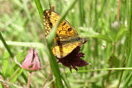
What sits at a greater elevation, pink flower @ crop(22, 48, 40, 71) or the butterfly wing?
the butterfly wing

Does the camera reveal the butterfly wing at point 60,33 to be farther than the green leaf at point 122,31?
No

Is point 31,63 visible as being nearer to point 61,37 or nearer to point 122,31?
point 61,37

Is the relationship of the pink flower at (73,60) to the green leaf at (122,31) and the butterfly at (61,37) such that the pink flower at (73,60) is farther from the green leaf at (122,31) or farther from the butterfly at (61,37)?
the green leaf at (122,31)

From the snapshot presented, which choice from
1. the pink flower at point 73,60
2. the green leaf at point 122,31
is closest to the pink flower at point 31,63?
the pink flower at point 73,60

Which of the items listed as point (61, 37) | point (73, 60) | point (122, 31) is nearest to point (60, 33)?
point (61, 37)

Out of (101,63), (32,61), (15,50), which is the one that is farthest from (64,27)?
(15,50)

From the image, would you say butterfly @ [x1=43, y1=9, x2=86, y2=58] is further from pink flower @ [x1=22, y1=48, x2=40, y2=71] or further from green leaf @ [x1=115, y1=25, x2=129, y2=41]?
green leaf @ [x1=115, y1=25, x2=129, y2=41]

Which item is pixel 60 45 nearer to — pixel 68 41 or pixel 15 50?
pixel 68 41

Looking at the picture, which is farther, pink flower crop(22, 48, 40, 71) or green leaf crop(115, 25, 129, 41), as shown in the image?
green leaf crop(115, 25, 129, 41)

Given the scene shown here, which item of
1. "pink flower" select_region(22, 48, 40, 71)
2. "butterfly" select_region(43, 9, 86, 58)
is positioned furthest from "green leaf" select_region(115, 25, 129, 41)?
"pink flower" select_region(22, 48, 40, 71)
